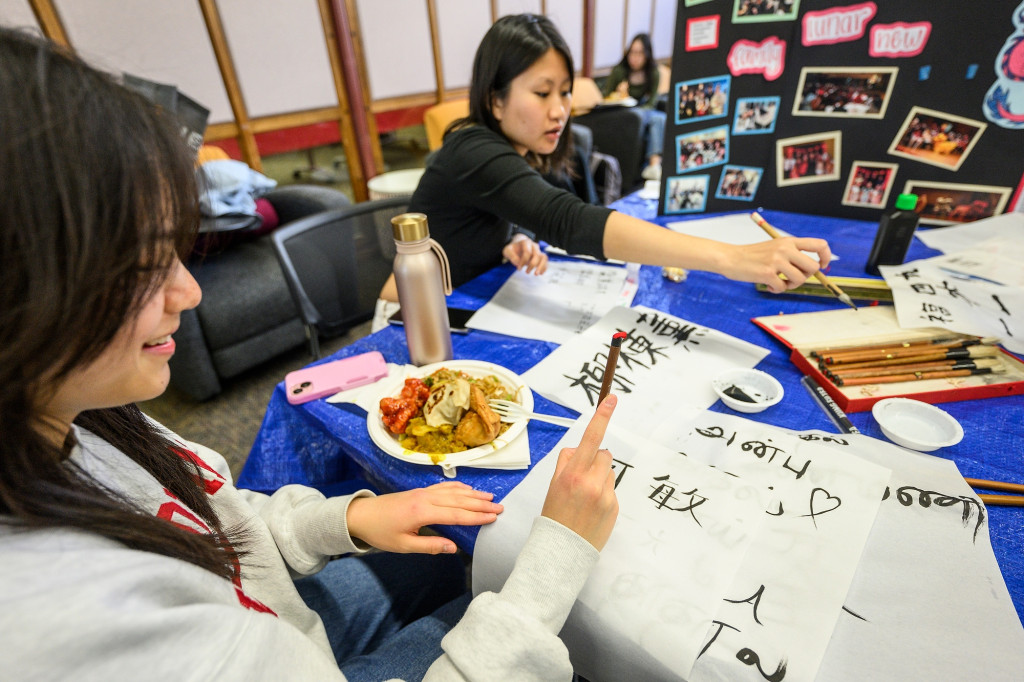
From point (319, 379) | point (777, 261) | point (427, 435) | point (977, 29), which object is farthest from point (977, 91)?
point (319, 379)

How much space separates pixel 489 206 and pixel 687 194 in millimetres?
715

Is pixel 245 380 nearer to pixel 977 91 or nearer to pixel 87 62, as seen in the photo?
pixel 87 62

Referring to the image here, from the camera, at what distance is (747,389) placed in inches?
31.6

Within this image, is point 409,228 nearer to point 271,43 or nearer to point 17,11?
point 17,11

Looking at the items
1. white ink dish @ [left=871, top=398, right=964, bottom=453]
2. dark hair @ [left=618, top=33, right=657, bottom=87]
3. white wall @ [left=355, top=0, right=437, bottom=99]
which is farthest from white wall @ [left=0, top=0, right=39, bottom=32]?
dark hair @ [left=618, top=33, right=657, bottom=87]

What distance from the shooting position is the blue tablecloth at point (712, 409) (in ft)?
2.14

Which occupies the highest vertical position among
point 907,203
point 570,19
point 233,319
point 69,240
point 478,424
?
point 570,19

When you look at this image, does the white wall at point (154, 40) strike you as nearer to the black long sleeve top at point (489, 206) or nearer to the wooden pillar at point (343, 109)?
the wooden pillar at point (343, 109)

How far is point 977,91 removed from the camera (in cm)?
117

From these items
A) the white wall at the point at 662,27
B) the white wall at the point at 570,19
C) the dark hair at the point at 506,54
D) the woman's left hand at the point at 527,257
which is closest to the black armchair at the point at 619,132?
the white wall at the point at 570,19

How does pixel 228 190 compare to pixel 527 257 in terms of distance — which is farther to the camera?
pixel 228 190

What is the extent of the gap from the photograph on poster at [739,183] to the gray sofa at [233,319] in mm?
1670

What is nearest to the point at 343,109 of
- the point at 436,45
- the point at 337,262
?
the point at 436,45

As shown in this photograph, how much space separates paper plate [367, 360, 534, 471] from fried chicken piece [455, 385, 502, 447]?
11mm
